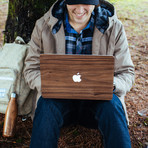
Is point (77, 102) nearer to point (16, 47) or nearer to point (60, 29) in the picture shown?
point (60, 29)

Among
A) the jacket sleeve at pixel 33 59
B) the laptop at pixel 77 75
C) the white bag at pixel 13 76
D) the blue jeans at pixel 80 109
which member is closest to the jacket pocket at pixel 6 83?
the white bag at pixel 13 76

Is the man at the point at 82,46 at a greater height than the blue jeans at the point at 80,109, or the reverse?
the man at the point at 82,46

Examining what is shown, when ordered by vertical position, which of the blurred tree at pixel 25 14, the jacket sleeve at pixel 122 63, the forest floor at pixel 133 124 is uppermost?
the blurred tree at pixel 25 14

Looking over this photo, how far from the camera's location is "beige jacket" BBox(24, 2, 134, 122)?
1968 mm

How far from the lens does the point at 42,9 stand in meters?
2.51

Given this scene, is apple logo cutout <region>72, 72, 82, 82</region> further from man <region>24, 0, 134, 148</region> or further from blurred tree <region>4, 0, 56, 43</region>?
blurred tree <region>4, 0, 56, 43</region>

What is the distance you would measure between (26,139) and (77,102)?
2.54ft

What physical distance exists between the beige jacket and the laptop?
1.67ft

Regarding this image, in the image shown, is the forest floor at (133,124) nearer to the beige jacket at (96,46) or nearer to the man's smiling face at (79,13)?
the beige jacket at (96,46)

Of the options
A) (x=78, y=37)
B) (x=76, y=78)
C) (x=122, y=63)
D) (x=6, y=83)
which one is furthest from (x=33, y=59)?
(x=122, y=63)

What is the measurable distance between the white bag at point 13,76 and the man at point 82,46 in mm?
141

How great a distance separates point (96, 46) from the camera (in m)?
1.99

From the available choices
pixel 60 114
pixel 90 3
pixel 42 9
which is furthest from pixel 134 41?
pixel 60 114

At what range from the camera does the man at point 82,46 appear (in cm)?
174
